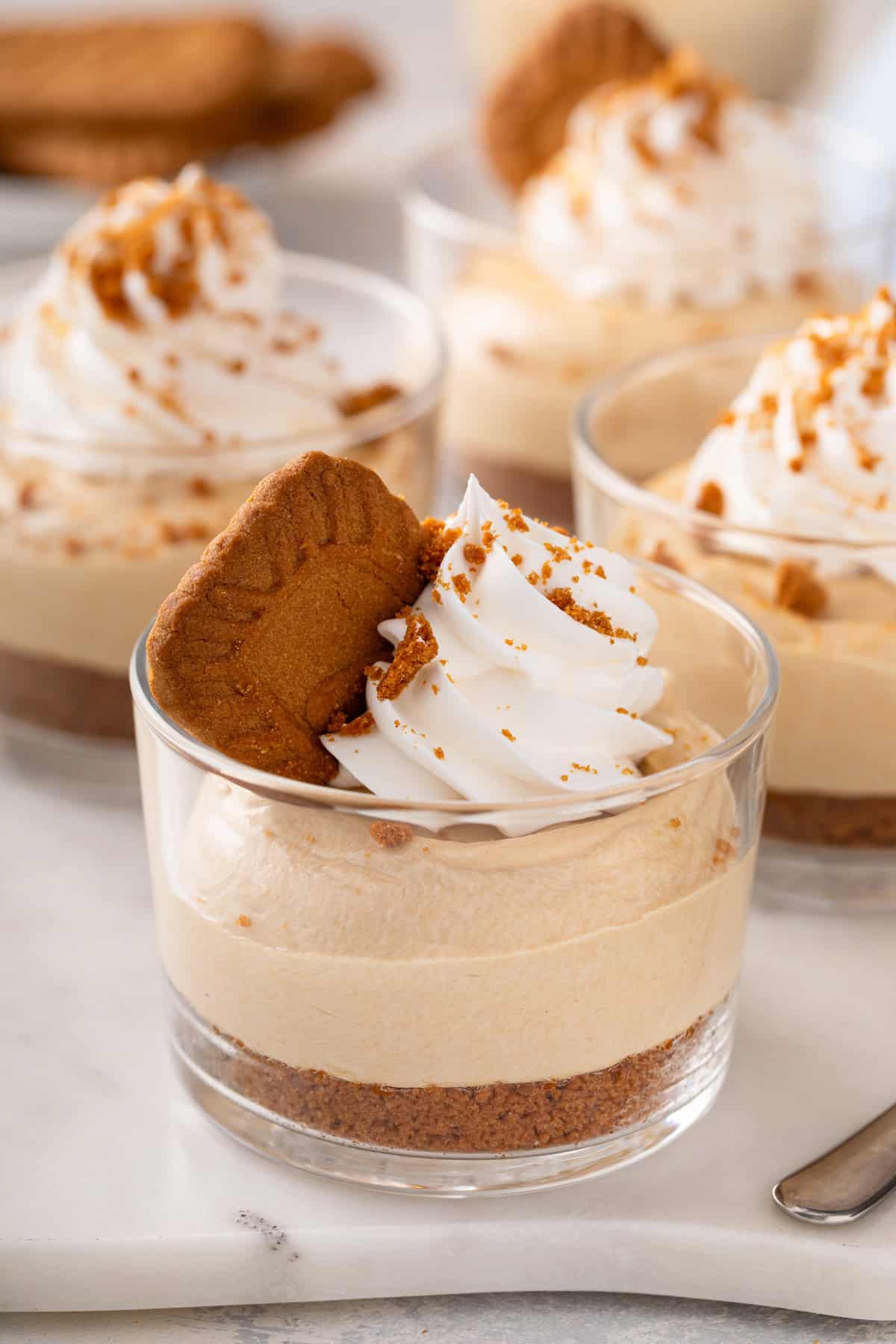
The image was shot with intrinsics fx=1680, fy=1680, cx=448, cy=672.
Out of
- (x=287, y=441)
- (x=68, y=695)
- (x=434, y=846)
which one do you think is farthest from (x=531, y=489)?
(x=434, y=846)

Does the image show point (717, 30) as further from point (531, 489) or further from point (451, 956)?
point (451, 956)

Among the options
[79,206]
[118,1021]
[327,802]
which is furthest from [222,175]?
[327,802]

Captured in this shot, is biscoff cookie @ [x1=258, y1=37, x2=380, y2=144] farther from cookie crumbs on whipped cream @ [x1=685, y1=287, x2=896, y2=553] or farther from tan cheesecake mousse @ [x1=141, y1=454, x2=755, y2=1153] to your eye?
tan cheesecake mousse @ [x1=141, y1=454, x2=755, y2=1153]

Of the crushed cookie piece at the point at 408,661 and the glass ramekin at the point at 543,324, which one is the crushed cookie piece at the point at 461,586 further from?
the glass ramekin at the point at 543,324

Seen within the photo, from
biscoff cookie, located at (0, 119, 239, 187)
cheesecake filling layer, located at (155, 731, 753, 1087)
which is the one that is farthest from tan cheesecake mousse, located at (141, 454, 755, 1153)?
biscoff cookie, located at (0, 119, 239, 187)

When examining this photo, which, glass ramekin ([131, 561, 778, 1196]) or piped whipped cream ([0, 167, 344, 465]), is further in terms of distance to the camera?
piped whipped cream ([0, 167, 344, 465])

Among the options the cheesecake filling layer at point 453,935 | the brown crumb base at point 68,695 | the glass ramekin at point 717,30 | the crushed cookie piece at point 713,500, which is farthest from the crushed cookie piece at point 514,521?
the glass ramekin at point 717,30
